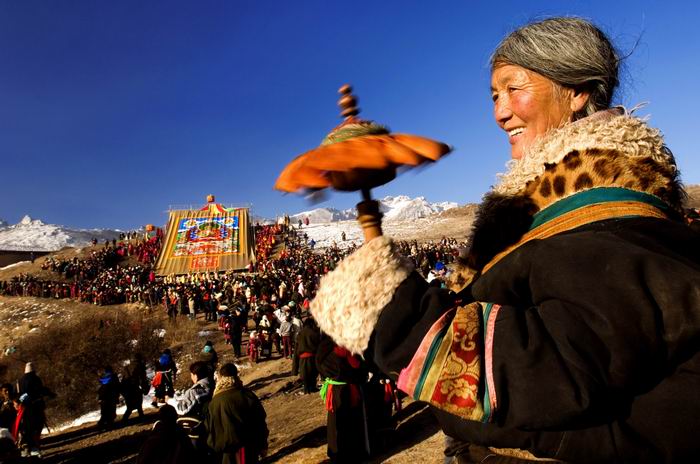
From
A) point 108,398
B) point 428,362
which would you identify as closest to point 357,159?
point 428,362

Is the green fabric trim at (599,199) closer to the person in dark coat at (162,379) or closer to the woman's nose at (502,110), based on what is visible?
the woman's nose at (502,110)

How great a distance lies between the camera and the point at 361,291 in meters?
1.08

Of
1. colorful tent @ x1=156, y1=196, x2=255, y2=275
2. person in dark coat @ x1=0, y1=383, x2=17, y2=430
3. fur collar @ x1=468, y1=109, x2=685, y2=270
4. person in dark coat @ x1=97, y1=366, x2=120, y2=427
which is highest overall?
colorful tent @ x1=156, y1=196, x2=255, y2=275

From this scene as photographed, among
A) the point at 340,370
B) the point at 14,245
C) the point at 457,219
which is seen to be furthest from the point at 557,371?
the point at 14,245

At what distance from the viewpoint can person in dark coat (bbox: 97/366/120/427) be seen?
37.3 feet

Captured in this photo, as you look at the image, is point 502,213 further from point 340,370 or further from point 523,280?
point 340,370

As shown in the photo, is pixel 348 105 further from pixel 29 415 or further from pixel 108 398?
pixel 108 398

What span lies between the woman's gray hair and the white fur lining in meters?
0.16

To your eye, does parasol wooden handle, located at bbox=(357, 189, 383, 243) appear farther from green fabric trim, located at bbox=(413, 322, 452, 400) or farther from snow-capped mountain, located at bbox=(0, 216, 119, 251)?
snow-capped mountain, located at bbox=(0, 216, 119, 251)

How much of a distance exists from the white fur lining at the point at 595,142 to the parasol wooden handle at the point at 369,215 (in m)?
0.51

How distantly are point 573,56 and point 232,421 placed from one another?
17.5ft

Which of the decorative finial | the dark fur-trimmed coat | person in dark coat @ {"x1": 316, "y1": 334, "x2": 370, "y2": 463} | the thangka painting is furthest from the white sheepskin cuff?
the thangka painting

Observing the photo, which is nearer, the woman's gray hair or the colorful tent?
the woman's gray hair

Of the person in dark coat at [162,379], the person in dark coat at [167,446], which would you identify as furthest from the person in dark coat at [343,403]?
the person in dark coat at [162,379]
